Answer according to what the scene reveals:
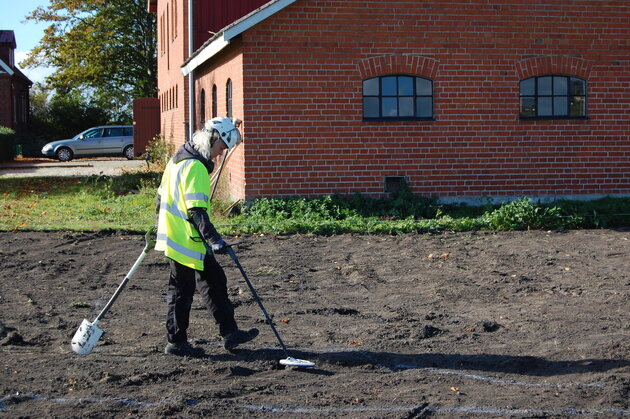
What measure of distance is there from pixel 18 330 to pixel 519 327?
14.7 feet

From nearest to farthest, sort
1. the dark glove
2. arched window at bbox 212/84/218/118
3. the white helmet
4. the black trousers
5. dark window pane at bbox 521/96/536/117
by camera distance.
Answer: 1. the dark glove
2. the white helmet
3. the black trousers
4. dark window pane at bbox 521/96/536/117
5. arched window at bbox 212/84/218/118

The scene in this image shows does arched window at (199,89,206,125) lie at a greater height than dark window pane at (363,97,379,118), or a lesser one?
greater

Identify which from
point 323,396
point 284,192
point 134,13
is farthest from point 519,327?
point 134,13

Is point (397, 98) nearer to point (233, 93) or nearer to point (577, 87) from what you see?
point (233, 93)

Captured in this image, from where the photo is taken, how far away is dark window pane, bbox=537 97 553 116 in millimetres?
16016

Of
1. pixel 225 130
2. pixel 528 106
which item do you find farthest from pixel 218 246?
pixel 528 106

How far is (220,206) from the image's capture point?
15.8 m

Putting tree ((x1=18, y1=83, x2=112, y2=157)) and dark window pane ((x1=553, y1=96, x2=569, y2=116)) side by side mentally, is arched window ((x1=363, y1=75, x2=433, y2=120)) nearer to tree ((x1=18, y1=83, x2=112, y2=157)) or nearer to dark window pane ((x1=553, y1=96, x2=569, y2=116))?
dark window pane ((x1=553, y1=96, x2=569, y2=116))

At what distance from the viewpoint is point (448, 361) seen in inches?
267

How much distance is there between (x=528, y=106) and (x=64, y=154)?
28546mm

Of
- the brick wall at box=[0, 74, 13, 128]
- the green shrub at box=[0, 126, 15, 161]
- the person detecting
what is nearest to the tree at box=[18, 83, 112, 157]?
the brick wall at box=[0, 74, 13, 128]

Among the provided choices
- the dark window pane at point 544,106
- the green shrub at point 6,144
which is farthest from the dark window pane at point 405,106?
the green shrub at point 6,144

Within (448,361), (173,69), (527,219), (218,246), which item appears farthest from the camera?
(173,69)

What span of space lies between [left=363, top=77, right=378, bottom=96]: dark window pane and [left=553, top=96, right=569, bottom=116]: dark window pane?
11.0 ft
